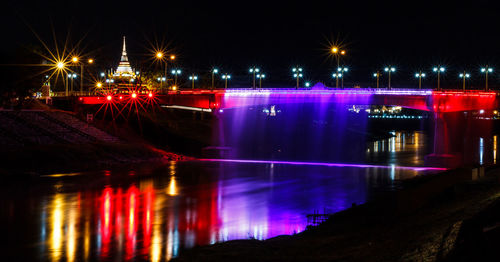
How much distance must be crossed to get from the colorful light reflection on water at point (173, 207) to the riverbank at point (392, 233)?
12.8ft

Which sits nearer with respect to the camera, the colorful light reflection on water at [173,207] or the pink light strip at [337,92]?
the colorful light reflection on water at [173,207]

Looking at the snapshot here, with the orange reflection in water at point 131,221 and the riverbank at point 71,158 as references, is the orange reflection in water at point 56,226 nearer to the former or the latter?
the orange reflection in water at point 131,221

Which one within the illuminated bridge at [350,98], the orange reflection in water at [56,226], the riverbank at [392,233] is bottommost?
the orange reflection in water at [56,226]

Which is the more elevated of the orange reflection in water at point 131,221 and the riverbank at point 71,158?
the riverbank at point 71,158

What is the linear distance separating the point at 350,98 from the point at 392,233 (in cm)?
5560

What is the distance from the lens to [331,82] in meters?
182

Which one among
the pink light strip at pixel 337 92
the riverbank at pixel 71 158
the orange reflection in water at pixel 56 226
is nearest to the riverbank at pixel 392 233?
the orange reflection in water at pixel 56 226

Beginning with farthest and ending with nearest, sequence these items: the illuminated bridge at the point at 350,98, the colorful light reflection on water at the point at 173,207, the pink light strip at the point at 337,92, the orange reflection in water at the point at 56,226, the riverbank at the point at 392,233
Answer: the illuminated bridge at the point at 350,98 → the pink light strip at the point at 337,92 → the colorful light reflection on water at the point at 173,207 → the orange reflection in water at the point at 56,226 → the riverbank at the point at 392,233

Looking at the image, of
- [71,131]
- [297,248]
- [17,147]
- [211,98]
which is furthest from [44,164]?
[297,248]

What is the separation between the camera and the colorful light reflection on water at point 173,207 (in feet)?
91.8

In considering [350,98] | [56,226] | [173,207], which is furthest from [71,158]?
[350,98]

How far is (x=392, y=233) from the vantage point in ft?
70.8

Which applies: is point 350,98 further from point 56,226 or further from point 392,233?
point 392,233

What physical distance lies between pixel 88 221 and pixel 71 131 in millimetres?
42817
